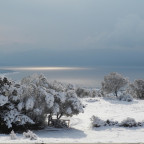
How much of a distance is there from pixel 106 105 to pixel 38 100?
20.4 m

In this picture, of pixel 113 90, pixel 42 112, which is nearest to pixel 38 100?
pixel 42 112

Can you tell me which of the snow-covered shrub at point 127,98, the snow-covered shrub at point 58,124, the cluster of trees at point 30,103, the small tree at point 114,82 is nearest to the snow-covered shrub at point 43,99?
the cluster of trees at point 30,103

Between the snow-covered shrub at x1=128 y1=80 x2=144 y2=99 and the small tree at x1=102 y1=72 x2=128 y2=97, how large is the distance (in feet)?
21.6

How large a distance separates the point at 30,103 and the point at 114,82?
3908 centimetres

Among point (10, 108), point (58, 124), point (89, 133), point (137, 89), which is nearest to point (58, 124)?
point (58, 124)

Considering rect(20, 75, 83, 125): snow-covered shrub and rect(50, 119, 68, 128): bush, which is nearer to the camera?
rect(20, 75, 83, 125): snow-covered shrub

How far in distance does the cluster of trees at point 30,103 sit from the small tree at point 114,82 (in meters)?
34.2

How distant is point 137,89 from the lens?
6450 centimetres

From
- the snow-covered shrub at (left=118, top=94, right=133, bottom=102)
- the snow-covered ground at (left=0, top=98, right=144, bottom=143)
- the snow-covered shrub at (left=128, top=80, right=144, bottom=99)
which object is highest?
the snow-covered shrub at (left=128, top=80, right=144, bottom=99)

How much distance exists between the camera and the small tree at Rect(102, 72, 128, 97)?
58188 mm

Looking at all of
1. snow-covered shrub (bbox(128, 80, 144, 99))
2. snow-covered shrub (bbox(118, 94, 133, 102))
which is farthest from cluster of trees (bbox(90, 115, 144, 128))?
snow-covered shrub (bbox(128, 80, 144, 99))

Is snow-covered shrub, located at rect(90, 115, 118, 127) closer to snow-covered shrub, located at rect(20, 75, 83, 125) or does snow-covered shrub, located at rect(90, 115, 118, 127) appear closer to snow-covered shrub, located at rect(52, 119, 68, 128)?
snow-covered shrub, located at rect(20, 75, 83, 125)

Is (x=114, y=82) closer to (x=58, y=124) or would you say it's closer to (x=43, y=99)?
(x=58, y=124)

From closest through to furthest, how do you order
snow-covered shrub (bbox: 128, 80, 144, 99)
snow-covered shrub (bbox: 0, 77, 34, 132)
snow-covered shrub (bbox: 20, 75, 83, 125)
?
1. snow-covered shrub (bbox: 0, 77, 34, 132)
2. snow-covered shrub (bbox: 20, 75, 83, 125)
3. snow-covered shrub (bbox: 128, 80, 144, 99)
